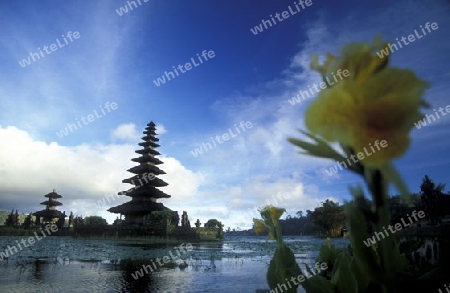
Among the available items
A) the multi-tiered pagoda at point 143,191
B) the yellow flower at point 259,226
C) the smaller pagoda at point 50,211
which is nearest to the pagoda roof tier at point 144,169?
the multi-tiered pagoda at point 143,191

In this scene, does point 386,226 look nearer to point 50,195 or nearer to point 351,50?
point 351,50

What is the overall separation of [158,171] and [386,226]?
33.8 metres

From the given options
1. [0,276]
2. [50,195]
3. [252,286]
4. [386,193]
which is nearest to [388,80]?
[386,193]

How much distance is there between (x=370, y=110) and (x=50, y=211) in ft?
157

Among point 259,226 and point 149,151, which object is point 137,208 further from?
point 259,226

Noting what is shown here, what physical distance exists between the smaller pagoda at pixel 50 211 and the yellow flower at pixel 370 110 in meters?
46.4

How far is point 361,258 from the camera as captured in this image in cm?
45

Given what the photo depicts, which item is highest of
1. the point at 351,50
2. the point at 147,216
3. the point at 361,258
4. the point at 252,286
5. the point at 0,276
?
the point at 147,216

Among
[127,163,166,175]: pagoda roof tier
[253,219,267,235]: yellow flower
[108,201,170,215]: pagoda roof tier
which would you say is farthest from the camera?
[127,163,166,175]: pagoda roof tier

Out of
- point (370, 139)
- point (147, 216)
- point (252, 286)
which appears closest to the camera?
point (370, 139)

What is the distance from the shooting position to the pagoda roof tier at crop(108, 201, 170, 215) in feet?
93.6

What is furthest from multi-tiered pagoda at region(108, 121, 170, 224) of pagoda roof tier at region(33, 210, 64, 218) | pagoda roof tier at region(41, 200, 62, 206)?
pagoda roof tier at region(41, 200, 62, 206)

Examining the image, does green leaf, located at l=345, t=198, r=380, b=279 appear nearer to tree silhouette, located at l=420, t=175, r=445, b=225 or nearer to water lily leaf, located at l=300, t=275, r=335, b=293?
water lily leaf, located at l=300, t=275, r=335, b=293

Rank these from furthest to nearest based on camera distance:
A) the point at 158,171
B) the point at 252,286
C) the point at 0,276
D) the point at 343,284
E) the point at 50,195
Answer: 1. the point at 50,195
2. the point at 158,171
3. the point at 0,276
4. the point at 252,286
5. the point at 343,284
